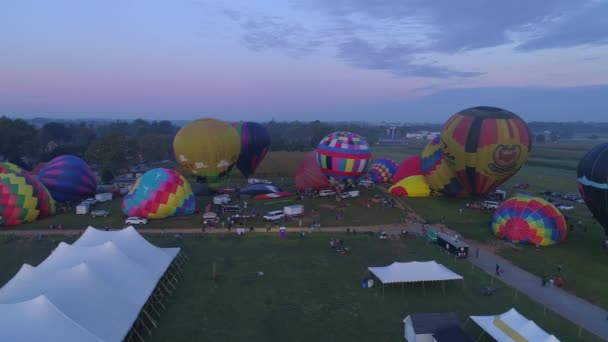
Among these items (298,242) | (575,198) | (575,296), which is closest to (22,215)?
(298,242)

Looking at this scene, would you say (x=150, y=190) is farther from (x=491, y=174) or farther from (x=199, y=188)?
(x=491, y=174)

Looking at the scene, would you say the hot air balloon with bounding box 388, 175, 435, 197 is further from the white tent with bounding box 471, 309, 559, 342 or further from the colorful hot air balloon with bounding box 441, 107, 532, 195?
the white tent with bounding box 471, 309, 559, 342

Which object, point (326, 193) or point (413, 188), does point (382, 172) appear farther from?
point (326, 193)

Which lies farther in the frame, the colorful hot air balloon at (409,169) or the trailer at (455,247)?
the colorful hot air balloon at (409,169)

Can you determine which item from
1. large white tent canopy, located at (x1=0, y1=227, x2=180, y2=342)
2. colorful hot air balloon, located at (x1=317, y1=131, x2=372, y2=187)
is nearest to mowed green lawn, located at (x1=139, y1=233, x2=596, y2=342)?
large white tent canopy, located at (x1=0, y1=227, x2=180, y2=342)

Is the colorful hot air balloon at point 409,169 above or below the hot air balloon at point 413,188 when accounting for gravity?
above

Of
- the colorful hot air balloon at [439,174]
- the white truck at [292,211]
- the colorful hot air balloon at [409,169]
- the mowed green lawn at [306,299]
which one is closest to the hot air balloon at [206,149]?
the white truck at [292,211]

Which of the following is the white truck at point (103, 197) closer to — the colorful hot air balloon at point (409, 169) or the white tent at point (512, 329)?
the colorful hot air balloon at point (409, 169)
